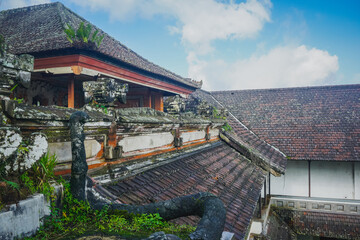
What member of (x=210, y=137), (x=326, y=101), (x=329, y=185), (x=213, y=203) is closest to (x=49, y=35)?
(x=210, y=137)

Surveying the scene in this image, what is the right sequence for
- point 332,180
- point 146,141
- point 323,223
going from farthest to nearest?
point 332,180
point 323,223
point 146,141

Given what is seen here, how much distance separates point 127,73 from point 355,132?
1334 cm

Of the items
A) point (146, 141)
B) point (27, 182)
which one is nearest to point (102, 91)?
point (146, 141)

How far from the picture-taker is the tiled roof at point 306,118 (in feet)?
45.1

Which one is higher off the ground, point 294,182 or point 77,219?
point 77,219

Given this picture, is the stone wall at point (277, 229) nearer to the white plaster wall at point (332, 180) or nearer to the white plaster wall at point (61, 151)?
the white plaster wall at point (332, 180)

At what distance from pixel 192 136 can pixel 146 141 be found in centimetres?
245

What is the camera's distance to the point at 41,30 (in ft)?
31.0

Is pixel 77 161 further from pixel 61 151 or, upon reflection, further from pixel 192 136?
pixel 192 136

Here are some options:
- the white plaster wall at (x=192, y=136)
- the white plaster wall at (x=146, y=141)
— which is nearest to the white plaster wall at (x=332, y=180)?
the white plaster wall at (x=192, y=136)

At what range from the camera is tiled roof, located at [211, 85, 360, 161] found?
1376 cm

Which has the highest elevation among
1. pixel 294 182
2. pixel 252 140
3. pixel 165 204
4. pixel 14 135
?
pixel 14 135

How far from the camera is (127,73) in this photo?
10148 mm

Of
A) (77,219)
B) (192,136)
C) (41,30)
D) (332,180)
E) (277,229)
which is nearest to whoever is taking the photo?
(77,219)
